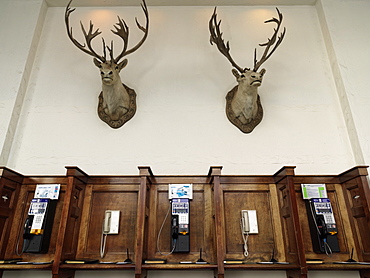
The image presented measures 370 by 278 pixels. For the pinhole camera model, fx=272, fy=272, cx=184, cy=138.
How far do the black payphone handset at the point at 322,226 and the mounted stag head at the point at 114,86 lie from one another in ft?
8.50

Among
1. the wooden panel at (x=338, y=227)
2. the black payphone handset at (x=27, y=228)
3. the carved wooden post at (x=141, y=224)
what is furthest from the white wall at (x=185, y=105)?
the black payphone handset at (x=27, y=228)

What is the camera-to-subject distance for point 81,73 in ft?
13.5

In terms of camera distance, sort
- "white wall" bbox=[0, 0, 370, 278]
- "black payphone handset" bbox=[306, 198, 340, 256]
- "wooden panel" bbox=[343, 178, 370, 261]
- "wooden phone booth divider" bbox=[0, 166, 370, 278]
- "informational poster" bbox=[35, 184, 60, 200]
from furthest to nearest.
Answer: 1. "white wall" bbox=[0, 0, 370, 278]
2. "informational poster" bbox=[35, 184, 60, 200]
3. "black payphone handset" bbox=[306, 198, 340, 256]
4. "wooden panel" bbox=[343, 178, 370, 261]
5. "wooden phone booth divider" bbox=[0, 166, 370, 278]

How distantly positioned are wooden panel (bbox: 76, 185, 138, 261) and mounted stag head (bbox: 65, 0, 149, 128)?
96 centimetres

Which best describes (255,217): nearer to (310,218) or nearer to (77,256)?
(310,218)

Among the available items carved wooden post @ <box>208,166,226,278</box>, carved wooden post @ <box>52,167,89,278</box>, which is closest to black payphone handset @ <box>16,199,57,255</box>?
carved wooden post @ <box>52,167,89,278</box>

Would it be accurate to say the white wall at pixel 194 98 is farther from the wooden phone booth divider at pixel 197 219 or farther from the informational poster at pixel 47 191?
the informational poster at pixel 47 191

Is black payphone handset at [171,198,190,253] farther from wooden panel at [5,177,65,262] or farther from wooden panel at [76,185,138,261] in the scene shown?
wooden panel at [5,177,65,262]

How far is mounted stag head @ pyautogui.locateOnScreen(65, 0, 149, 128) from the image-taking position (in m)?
3.31

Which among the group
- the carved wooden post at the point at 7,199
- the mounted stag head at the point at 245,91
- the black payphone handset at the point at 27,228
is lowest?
the black payphone handset at the point at 27,228

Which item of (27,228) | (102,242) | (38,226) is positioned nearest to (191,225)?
(102,242)

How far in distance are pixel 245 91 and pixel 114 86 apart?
167cm

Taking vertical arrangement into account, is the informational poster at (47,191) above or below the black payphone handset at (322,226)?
above

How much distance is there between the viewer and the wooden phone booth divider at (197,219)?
107 inches
